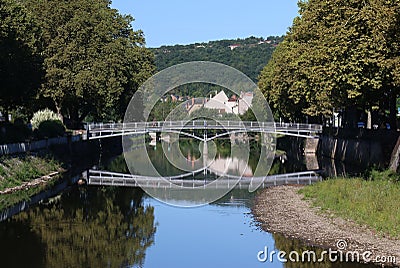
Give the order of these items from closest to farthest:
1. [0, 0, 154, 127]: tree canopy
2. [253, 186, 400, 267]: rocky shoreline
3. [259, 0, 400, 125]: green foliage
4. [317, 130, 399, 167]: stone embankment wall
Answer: [253, 186, 400, 267]: rocky shoreline < [259, 0, 400, 125]: green foliage < [317, 130, 399, 167]: stone embankment wall < [0, 0, 154, 127]: tree canopy

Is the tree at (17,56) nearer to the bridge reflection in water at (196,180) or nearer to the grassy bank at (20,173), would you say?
the grassy bank at (20,173)

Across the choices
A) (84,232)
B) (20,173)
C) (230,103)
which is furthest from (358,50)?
(230,103)

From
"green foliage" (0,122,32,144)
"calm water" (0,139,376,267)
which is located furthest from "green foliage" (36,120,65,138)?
"calm water" (0,139,376,267)

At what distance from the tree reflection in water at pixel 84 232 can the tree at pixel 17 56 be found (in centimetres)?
1130

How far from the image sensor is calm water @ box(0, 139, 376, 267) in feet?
73.7

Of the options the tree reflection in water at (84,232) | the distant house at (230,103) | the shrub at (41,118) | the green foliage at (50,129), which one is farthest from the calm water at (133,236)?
the distant house at (230,103)

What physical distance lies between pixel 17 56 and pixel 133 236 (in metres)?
22.9

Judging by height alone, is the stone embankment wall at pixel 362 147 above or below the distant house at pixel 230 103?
below

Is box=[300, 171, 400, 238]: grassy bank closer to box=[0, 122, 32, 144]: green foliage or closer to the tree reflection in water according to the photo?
the tree reflection in water

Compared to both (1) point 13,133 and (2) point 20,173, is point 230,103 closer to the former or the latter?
(1) point 13,133

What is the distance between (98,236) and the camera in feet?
87.0

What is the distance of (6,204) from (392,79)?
66.5 feet

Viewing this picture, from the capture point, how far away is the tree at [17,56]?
4434 cm

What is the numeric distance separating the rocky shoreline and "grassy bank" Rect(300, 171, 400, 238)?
16.3 inches
